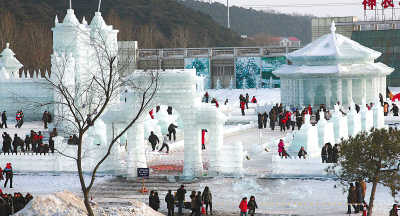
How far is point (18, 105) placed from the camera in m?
58.2

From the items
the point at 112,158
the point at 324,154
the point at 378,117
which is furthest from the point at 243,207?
the point at 378,117

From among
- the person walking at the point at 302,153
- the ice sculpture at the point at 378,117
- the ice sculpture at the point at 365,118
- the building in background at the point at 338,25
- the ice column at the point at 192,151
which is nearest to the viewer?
the ice column at the point at 192,151

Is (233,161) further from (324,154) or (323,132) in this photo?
(323,132)

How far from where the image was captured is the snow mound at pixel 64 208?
25.7 m

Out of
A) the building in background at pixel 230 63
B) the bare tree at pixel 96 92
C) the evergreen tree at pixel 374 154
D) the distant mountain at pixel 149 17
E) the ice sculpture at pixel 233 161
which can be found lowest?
the ice sculpture at pixel 233 161

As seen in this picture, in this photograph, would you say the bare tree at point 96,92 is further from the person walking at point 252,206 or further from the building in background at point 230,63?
the building in background at point 230,63

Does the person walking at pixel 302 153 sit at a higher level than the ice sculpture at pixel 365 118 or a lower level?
lower

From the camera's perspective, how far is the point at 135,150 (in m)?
35.7

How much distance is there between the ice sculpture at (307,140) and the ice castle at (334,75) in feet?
60.6

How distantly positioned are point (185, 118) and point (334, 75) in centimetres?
2368

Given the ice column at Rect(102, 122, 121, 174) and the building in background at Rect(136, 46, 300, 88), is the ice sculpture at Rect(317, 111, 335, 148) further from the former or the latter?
the building in background at Rect(136, 46, 300, 88)

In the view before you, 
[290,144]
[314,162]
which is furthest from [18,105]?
[314,162]

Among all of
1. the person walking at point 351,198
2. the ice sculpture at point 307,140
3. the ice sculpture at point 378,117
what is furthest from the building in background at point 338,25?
the person walking at point 351,198

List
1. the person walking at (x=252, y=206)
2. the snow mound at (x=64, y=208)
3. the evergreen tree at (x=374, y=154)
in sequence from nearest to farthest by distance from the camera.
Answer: the evergreen tree at (x=374, y=154), the snow mound at (x=64, y=208), the person walking at (x=252, y=206)
